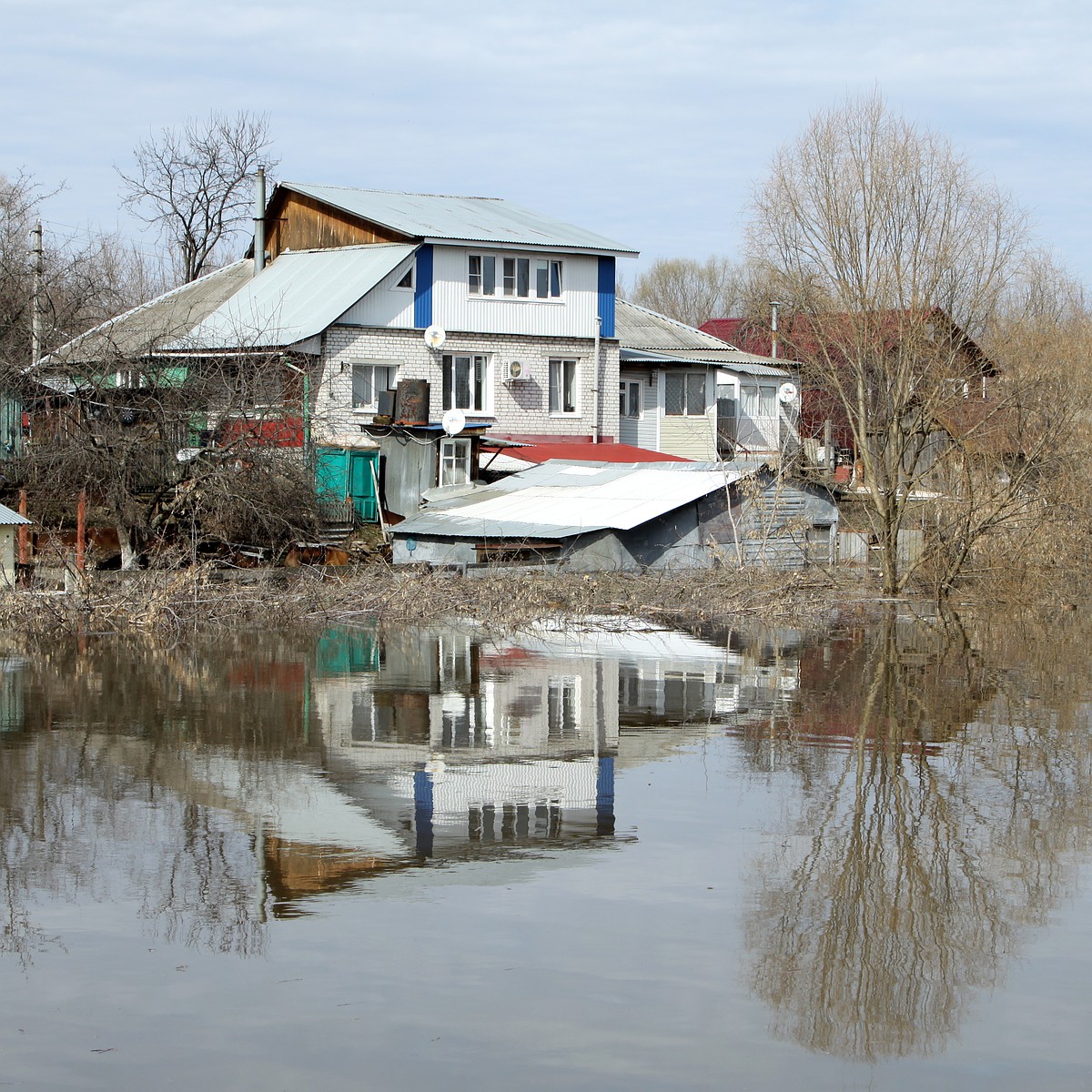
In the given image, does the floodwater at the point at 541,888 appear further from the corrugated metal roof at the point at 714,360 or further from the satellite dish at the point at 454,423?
the corrugated metal roof at the point at 714,360

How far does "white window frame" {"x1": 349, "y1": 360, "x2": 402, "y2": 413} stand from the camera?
34.7 metres

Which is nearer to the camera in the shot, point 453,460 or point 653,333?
point 453,460

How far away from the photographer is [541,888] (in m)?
7.33

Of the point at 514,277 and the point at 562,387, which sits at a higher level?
the point at 514,277

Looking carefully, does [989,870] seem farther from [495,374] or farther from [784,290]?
[495,374]

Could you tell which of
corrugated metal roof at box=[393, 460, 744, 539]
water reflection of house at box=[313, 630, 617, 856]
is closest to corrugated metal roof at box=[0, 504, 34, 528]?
water reflection of house at box=[313, 630, 617, 856]

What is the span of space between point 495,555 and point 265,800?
15.9 metres

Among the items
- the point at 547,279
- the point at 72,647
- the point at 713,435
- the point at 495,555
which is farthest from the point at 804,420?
the point at 72,647

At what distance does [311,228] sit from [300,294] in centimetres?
375

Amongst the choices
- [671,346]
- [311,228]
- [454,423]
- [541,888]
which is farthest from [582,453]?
[541,888]

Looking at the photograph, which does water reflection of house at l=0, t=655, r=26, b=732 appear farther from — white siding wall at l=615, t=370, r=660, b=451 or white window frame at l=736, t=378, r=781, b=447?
white window frame at l=736, t=378, r=781, b=447

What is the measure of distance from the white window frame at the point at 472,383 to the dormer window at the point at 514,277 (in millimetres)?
1710

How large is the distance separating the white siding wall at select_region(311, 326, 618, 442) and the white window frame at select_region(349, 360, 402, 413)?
91 millimetres

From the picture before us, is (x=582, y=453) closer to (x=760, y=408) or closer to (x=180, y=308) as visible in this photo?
(x=180, y=308)
